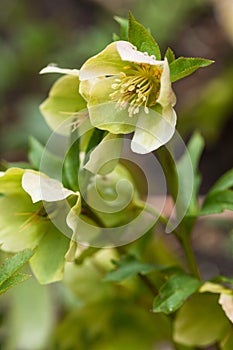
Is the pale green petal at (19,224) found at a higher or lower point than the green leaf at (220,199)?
higher

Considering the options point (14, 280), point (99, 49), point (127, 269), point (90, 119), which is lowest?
point (99, 49)

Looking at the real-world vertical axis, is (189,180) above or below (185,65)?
below

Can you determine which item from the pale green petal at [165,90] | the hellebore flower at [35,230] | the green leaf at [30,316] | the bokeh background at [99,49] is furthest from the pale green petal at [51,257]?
the bokeh background at [99,49]

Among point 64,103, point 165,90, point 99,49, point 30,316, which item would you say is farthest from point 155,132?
point 99,49

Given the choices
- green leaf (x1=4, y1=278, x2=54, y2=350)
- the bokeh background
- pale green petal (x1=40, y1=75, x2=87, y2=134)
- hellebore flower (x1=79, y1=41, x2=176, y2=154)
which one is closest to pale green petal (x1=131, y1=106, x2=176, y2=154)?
hellebore flower (x1=79, y1=41, x2=176, y2=154)

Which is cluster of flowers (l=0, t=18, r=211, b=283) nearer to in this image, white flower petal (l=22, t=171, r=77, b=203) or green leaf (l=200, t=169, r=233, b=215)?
white flower petal (l=22, t=171, r=77, b=203)

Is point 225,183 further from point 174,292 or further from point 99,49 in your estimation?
point 99,49

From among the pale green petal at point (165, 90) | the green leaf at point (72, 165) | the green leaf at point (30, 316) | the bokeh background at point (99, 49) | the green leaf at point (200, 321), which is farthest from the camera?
the bokeh background at point (99, 49)

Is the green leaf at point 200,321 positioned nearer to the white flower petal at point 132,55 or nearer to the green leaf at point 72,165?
the green leaf at point 72,165
